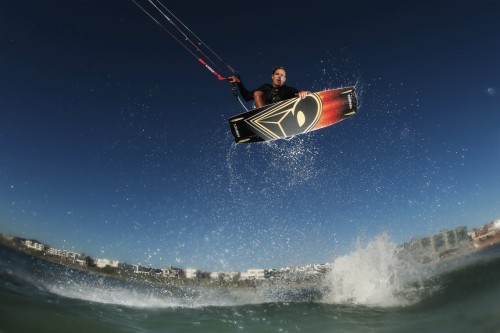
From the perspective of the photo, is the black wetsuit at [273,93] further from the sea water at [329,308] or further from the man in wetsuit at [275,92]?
the sea water at [329,308]

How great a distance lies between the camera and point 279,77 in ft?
28.7

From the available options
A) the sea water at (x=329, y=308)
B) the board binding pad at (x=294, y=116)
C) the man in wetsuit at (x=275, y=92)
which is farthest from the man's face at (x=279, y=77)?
the sea water at (x=329, y=308)

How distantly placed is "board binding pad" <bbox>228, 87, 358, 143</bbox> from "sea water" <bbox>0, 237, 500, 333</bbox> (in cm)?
724

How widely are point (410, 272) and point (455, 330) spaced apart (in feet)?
23.3

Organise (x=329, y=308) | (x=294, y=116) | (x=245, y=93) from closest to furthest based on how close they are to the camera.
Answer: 1. (x=245, y=93)
2. (x=294, y=116)
3. (x=329, y=308)

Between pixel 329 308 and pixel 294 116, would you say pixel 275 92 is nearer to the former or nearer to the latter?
pixel 294 116

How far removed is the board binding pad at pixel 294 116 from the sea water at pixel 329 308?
7.24m

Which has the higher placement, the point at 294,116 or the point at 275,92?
the point at 275,92

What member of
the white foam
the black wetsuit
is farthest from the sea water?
the black wetsuit

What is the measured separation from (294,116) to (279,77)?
1157 millimetres

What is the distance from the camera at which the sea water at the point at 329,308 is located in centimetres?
1124

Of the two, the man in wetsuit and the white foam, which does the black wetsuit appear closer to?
the man in wetsuit

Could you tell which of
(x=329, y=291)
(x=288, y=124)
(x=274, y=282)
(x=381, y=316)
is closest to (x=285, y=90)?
(x=288, y=124)

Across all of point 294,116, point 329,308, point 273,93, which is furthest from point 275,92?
point 329,308
